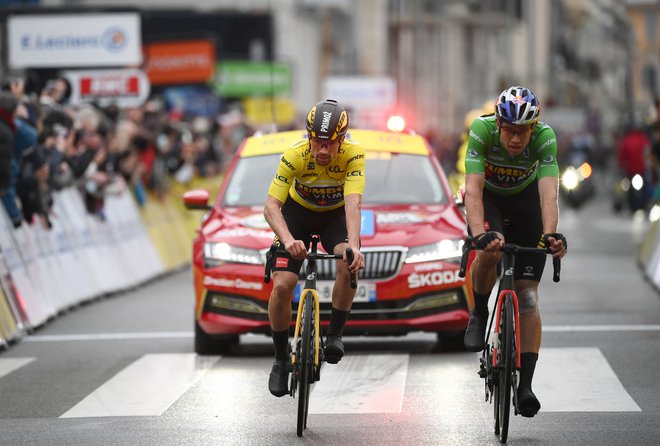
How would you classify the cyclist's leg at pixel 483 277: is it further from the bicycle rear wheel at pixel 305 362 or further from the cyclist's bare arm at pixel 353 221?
the bicycle rear wheel at pixel 305 362

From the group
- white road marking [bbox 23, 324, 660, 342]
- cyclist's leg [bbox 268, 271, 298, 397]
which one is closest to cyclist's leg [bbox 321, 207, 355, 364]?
cyclist's leg [bbox 268, 271, 298, 397]

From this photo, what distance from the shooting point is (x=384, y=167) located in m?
14.1

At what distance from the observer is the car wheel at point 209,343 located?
1301cm

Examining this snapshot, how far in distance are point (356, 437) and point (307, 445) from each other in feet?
1.23

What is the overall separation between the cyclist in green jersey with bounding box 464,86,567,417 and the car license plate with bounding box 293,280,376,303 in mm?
2506

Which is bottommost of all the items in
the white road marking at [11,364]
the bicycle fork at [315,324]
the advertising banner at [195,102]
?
the advertising banner at [195,102]

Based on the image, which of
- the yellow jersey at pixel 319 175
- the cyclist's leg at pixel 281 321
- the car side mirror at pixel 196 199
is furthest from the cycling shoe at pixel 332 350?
the car side mirror at pixel 196 199

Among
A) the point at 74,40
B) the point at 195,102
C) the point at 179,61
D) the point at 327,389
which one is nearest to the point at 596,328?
the point at 327,389

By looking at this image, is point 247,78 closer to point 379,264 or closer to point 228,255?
point 228,255

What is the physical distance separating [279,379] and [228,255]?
3.15 m

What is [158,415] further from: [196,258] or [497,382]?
[196,258]

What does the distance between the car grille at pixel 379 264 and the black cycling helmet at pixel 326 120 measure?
10.2 feet

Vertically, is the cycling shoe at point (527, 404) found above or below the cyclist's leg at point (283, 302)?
below

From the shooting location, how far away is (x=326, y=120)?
30.9 ft
